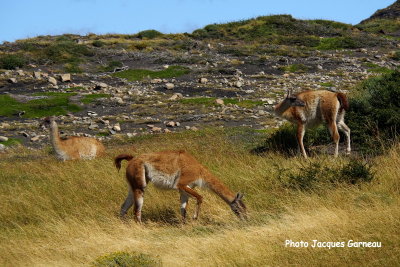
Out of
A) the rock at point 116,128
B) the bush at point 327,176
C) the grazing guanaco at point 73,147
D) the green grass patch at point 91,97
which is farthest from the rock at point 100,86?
the bush at point 327,176

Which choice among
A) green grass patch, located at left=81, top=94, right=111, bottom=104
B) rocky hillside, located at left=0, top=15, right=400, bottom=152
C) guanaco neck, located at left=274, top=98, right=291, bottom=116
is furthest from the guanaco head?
green grass patch, located at left=81, top=94, right=111, bottom=104

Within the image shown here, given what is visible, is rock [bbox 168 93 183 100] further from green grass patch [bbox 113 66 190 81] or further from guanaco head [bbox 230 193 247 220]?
guanaco head [bbox 230 193 247 220]

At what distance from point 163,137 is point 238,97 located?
8.36 metres

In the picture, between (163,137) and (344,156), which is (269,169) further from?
(163,137)

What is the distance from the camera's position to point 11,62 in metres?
38.4

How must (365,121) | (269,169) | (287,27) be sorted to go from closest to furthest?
1. (269,169)
2. (365,121)
3. (287,27)

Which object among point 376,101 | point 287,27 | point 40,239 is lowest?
point 40,239

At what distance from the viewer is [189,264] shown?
8.49 metres

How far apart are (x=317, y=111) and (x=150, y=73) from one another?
20.9 meters

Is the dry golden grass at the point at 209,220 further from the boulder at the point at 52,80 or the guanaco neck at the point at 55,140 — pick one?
the boulder at the point at 52,80

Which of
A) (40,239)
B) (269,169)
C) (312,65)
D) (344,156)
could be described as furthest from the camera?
(312,65)

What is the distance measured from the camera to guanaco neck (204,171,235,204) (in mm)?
10797

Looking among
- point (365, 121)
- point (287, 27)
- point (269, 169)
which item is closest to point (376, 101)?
point (365, 121)

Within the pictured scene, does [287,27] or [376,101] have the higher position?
[287,27]
